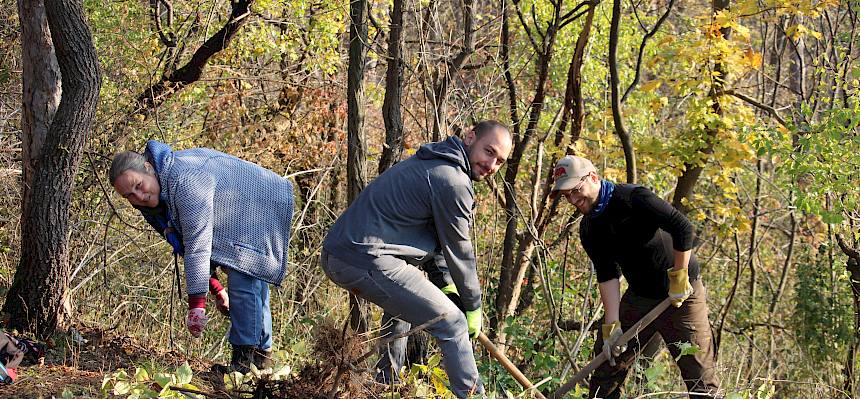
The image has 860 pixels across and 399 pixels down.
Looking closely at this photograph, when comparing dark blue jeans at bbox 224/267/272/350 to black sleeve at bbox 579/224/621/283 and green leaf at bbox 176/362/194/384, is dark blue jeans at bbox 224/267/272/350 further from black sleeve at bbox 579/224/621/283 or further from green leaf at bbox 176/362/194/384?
black sleeve at bbox 579/224/621/283

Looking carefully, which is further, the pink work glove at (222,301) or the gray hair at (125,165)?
the pink work glove at (222,301)

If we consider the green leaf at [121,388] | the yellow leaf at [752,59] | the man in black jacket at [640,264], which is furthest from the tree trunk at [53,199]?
the yellow leaf at [752,59]

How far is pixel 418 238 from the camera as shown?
4.39 metres

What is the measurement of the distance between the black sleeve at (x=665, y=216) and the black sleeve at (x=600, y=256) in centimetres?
36

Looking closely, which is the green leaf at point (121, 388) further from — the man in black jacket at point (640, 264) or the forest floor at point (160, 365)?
the man in black jacket at point (640, 264)

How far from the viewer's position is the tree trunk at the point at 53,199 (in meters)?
5.56

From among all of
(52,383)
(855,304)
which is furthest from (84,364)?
(855,304)

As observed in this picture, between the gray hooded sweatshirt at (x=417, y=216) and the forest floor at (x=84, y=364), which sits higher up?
the gray hooded sweatshirt at (x=417, y=216)

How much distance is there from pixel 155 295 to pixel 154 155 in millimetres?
3844

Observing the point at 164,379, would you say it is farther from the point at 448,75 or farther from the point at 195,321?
the point at 448,75

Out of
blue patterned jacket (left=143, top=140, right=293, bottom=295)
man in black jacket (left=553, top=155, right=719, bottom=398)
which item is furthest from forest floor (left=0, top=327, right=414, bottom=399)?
man in black jacket (left=553, top=155, right=719, bottom=398)

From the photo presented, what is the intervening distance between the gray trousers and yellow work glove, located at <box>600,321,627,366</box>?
39.8 inches

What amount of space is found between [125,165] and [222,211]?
537 mm

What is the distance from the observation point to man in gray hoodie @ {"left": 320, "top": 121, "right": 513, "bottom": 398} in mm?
4199
